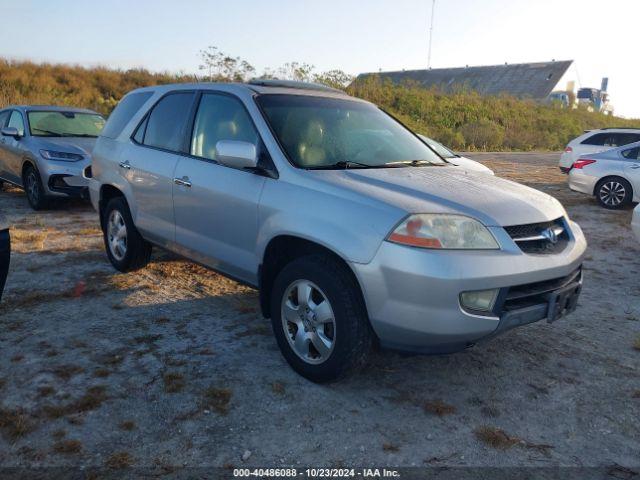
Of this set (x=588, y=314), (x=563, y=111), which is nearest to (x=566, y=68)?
(x=563, y=111)

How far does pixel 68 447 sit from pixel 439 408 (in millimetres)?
1933

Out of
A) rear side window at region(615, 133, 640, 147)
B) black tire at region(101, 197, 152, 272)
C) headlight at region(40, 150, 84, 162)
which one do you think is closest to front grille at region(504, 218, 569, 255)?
black tire at region(101, 197, 152, 272)

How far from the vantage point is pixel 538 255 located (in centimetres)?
300

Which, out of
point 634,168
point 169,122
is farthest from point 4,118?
point 634,168

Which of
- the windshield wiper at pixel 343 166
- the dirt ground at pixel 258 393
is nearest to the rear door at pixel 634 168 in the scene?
the dirt ground at pixel 258 393

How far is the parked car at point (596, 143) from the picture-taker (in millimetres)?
13246

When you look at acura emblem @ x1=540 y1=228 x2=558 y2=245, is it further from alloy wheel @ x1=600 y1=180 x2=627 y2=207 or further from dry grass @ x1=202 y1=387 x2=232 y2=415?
alloy wheel @ x1=600 y1=180 x2=627 y2=207

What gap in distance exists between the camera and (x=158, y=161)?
440cm

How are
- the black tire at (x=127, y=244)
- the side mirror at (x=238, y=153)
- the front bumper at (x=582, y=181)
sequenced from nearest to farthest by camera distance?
the side mirror at (x=238, y=153) < the black tire at (x=127, y=244) < the front bumper at (x=582, y=181)

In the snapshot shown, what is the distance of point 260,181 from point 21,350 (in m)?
1.95

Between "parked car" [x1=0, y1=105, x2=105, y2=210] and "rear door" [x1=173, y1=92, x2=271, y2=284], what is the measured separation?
15.1 ft

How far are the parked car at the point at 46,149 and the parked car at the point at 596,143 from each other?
11032 millimetres

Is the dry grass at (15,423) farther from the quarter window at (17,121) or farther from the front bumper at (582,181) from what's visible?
the front bumper at (582,181)

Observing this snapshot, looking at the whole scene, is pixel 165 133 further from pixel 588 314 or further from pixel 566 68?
pixel 566 68
